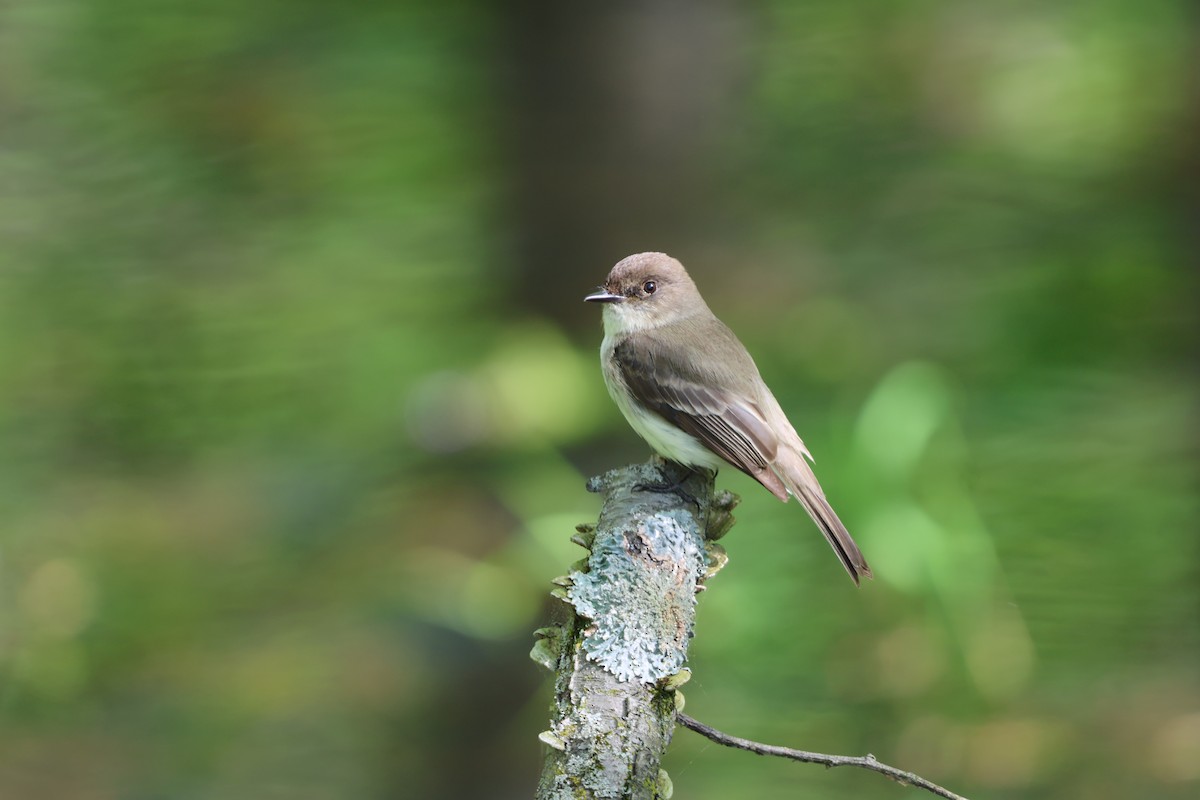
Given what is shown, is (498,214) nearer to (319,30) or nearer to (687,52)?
(687,52)

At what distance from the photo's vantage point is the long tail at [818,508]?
3244 millimetres

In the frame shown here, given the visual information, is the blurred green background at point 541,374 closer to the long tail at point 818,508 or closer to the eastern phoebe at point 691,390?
the eastern phoebe at point 691,390

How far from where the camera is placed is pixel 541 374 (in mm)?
4695

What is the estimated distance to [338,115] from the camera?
265 inches

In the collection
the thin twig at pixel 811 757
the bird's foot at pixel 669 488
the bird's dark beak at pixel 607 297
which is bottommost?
the thin twig at pixel 811 757

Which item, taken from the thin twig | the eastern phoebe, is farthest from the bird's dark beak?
the thin twig

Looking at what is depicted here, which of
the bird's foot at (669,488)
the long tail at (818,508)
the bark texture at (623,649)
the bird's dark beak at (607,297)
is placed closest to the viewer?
the bark texture at (623,649)

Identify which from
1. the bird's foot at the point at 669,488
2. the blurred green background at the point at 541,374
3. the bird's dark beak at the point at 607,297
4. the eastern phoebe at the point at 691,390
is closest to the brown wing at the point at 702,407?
the eastern phoebe at the point at 691,390

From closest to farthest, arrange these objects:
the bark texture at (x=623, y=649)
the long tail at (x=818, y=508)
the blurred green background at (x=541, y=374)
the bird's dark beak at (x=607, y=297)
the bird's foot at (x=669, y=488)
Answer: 1. the bark texture at (x=623, y=649)
2. the bird's foot at (x=669, y=488)
3. the long tail at (x=818, y=508)
4. the bird's dark beak at (x=607, y=297)
5. the blurred green background at (x=541, y=374)

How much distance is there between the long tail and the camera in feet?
10.6

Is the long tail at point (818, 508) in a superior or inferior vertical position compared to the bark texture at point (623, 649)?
superior

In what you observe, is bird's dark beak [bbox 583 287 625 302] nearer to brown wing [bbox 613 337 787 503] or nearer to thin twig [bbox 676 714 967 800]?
brown wing [bbox 613 337 787 503]

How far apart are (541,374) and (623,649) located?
9.93 feet

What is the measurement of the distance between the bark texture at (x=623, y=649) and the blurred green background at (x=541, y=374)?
2474 mm
